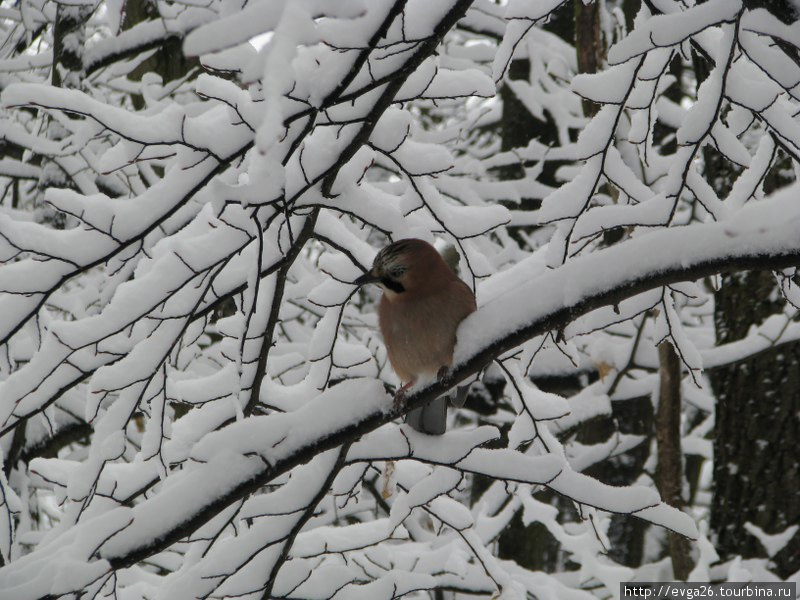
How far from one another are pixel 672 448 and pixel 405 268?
2233 mm

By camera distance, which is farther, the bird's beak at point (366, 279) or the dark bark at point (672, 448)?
the dark bark at point (672, 448)

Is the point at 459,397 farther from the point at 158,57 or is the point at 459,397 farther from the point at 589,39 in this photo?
the point at 158,57

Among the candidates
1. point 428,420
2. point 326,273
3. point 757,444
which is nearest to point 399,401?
point 428,420

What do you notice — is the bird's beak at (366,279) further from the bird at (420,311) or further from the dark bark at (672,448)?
the dark bark at (672,448)

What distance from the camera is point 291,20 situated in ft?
3.18

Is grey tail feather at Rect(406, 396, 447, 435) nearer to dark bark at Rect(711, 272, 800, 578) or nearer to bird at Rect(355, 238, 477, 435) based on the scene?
bird at Rect(355, 238, 477, 435)

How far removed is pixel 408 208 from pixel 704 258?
1.03m

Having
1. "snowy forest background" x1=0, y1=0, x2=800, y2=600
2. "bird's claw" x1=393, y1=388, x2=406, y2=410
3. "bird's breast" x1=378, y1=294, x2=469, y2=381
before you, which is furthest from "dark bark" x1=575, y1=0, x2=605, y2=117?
"bird's claw" x1=393, y1=388, x2=406, y2=410

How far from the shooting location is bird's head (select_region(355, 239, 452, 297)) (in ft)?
8.25

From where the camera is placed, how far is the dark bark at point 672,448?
13.8ft

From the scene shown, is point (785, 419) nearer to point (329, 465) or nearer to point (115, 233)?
point (329, 465)

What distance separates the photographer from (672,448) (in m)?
4.19

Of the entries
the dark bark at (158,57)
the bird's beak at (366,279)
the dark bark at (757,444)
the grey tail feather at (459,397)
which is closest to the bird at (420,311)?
the bird's beak at (366,279)

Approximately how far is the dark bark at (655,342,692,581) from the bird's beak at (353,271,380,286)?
2.17 metres
